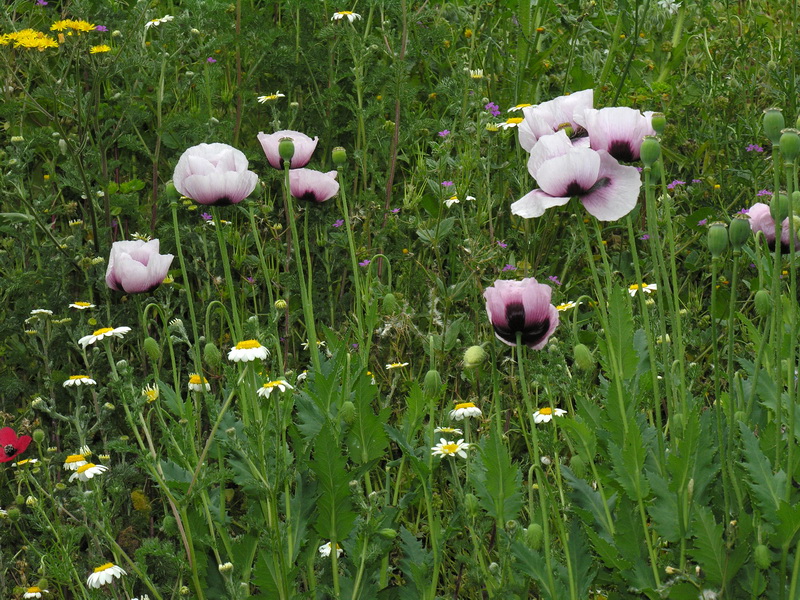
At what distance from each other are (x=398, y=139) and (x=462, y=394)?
0.90m

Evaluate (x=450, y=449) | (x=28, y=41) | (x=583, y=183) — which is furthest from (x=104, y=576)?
(x=28, y=41)

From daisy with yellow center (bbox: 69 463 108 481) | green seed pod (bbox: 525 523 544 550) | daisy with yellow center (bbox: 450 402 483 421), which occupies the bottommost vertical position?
daisy with yellow center (bbox: 69 463 108 481)

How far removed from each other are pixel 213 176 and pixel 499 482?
773mm

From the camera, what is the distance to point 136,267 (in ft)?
6.10

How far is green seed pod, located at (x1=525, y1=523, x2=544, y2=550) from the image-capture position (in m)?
1.49

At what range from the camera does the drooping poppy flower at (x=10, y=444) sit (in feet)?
7.51

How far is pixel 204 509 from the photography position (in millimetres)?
1803

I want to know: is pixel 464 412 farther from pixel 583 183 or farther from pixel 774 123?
pixel 774 123

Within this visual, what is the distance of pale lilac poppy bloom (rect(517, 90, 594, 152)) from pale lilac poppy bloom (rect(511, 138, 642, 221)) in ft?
0.34

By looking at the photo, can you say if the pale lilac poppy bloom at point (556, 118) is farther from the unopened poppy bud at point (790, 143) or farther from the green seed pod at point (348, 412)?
the green seed pod at point (348, 412)

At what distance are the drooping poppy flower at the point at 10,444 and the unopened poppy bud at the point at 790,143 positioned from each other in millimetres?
1852

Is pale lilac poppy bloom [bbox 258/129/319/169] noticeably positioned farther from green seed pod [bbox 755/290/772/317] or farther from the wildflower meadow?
green seed pod [bbox 755/290/772/317]

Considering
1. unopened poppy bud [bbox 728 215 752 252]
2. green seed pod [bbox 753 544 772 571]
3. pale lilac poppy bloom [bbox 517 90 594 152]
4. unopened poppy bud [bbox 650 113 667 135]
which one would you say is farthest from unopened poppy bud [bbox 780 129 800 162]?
green seed pod [bbox 753 544 772 571]

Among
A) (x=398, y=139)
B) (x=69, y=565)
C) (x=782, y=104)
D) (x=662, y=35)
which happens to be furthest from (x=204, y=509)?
(x=662, y=35)
